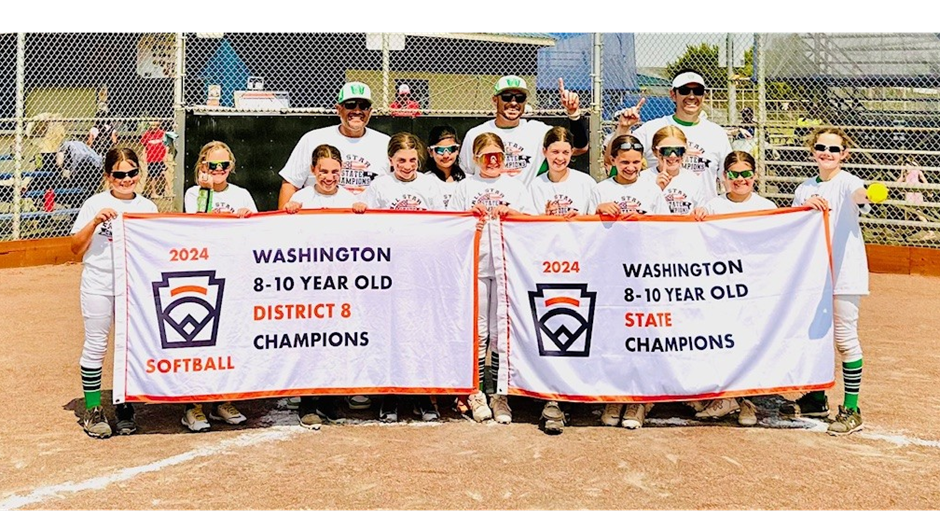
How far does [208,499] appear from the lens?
15.2ft

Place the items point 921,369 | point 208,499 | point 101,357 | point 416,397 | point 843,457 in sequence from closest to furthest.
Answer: point 208,499
point 843,457
point 101,357
point 416,397
point 921,369

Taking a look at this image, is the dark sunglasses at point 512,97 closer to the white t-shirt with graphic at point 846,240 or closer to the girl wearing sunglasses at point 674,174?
the girl wearing sunglasses at point 674,174

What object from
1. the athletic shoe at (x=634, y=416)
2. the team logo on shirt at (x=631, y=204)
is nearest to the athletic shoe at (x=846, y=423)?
the athletic shoe at (x=634, y=416)

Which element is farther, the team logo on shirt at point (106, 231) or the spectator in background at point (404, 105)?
the spectator in background at point (404, 105)

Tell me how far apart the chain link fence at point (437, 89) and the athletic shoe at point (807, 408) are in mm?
5131

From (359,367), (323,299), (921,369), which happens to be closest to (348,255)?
(323,299)

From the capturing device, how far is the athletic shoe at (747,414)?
19.8 feet

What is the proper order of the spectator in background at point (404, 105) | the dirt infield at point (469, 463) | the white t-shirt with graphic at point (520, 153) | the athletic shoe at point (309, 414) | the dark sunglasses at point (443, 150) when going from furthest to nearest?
the spectator in background at point (404, 105) < the white t-shirt with graphic at point (520, 153) < the dark sunglasses at point (443, 150) < the athletic shoe at point (309, 414) < the dirt infield at point (469, 463)

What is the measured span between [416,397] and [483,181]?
1.46 metres

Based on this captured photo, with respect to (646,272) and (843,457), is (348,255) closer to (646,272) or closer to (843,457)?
(646,272)

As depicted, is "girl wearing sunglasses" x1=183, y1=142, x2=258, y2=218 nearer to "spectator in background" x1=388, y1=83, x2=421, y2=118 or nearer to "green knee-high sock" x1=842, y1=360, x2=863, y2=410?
"green knee-high sock" x1=842, y1=360, x2=863, y2=410

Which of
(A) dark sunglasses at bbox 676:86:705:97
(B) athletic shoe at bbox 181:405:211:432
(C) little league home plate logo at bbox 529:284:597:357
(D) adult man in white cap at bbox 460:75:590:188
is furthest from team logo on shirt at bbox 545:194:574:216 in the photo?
(B) athletic shoe at bbox 181:405:211:432

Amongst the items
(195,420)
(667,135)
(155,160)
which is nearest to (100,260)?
(195,420)

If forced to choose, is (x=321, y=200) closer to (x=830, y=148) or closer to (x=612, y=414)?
(x=612, y=414)
